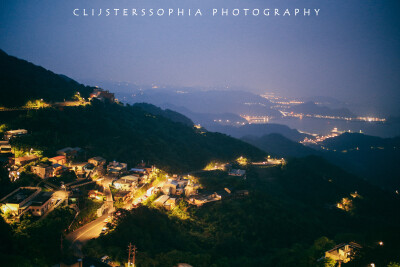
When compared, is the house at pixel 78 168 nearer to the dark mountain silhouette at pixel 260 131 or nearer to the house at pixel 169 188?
the house at pixel 169 188

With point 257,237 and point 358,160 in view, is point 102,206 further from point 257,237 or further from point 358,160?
point 358,160

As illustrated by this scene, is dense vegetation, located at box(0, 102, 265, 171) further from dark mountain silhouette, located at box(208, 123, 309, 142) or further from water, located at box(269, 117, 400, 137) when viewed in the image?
water, located at box(269, 117, 400, 137)

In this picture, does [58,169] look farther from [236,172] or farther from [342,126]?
[342,126]

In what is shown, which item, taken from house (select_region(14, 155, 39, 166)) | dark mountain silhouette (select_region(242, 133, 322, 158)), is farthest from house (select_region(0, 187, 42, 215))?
dark mountain silhouette (select_region(242, 133, 322, 158))

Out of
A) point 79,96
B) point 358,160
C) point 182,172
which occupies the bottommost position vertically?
point 358,160

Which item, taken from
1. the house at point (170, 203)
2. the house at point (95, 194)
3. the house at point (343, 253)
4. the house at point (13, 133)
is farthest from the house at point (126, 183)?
the house at point (343, 253)

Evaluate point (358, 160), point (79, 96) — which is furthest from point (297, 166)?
point (79, 96)
